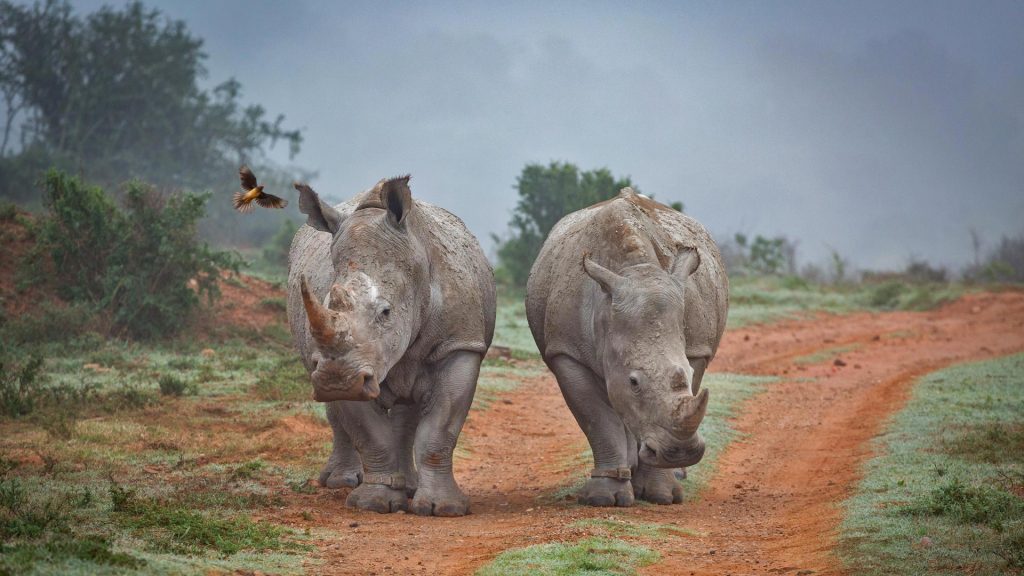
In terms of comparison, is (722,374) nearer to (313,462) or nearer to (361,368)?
(313,462)

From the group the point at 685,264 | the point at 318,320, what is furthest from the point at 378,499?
the point at 685,264

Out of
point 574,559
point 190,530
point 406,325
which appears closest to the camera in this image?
point 574,559

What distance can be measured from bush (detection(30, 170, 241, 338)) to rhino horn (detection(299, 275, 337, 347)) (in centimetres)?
1103

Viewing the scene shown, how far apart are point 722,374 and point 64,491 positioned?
1190 cm

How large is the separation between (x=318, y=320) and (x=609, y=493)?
3.02 meters

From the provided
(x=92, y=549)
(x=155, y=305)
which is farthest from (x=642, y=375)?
(x=155, y=305)

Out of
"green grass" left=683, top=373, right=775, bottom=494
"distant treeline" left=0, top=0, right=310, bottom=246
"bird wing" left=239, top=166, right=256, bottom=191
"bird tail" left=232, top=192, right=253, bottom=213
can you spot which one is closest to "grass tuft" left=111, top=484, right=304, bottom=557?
"bird tail" left=232, top=192, right=253, bottom=213

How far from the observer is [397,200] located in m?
8.78

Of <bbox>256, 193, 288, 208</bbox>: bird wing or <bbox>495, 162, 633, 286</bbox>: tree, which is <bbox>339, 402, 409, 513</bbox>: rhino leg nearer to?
<bbox>256, 193, 288, 208</bbox>: bird wing

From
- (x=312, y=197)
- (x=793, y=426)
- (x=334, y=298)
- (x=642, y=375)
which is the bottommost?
(x=793, y=426)

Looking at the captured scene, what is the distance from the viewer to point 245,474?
10.1 metres

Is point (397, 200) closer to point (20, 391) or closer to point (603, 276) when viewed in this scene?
point (603, 276)

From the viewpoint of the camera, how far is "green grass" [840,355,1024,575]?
6570mm

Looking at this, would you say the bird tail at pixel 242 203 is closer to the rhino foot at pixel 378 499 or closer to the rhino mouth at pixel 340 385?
the rhino mouth at pixel 340 385
